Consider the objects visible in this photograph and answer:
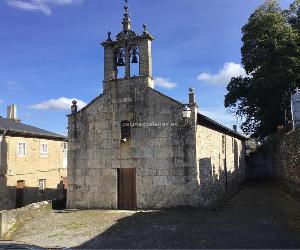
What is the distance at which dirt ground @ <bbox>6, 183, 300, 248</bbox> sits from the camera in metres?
11.5

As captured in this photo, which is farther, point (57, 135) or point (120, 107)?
point (57, 135)

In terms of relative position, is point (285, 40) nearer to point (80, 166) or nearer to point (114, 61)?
point (114, 61)

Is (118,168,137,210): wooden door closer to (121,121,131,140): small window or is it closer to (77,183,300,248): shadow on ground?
(77,183,300,248): shadow on ground

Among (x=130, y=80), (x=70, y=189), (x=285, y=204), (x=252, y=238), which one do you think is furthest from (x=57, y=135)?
(x=252, y=238)

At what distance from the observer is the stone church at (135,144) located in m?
17.1

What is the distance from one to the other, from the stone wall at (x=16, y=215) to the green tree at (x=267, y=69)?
763 inches

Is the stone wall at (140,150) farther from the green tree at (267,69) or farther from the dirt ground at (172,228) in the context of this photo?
the green tree at (267,69)

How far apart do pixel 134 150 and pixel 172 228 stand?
538cm

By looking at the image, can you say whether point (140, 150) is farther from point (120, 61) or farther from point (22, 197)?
point (22, 197)

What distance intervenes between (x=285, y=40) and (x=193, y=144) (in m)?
16.5

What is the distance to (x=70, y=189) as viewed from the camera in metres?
19.2

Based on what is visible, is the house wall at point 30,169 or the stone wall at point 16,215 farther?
the house wall at point 30,169

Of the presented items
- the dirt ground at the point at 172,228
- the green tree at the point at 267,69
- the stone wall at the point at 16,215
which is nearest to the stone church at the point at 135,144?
the dirt ground at the point at 172,228

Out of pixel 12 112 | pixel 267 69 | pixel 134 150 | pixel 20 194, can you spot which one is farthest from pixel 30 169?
pixel 267 69
